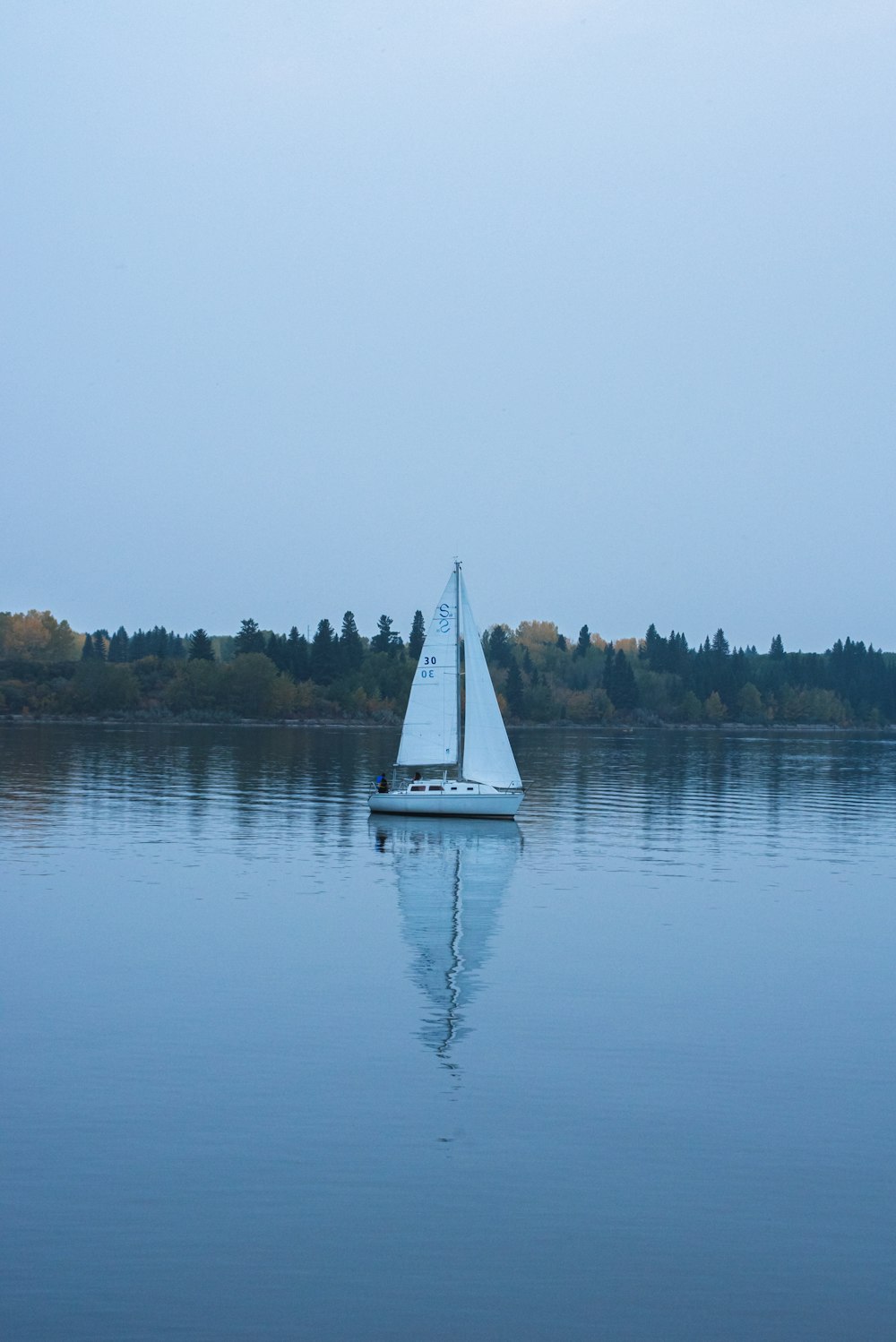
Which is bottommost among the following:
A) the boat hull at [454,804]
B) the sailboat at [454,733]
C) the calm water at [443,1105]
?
the calm water at [443,1105]

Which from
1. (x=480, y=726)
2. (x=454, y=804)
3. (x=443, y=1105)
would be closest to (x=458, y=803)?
(x=454, y=804)

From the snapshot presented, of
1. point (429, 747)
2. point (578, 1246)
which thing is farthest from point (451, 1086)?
point (429, 747)

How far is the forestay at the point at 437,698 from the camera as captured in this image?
70938 millimetres

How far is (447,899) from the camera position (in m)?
48.4

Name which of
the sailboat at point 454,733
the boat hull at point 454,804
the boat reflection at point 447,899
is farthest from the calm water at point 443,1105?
the sailboat at point 454,733

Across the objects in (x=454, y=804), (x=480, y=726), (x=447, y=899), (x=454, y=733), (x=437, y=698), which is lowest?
(x=447, y=899)

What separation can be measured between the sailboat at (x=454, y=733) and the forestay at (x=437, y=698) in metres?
0.05

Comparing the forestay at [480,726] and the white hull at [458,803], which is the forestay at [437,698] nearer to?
the forestay at [480,726]

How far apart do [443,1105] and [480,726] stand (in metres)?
48.9

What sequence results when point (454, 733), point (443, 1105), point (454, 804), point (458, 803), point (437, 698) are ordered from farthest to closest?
1. point (454, 804)
2. point (458, 803)
3. point (454, 733)
4. point (437, 698)
5. point (443, 1105)

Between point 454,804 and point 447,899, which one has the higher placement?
point 454,804

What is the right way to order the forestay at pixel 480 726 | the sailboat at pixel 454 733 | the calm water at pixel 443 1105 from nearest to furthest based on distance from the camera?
the calm water at pixel 443 1105 < the forestay at pixel 480 726 < the sailboat at pixel 454 733

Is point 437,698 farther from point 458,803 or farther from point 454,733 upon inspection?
point 458,803

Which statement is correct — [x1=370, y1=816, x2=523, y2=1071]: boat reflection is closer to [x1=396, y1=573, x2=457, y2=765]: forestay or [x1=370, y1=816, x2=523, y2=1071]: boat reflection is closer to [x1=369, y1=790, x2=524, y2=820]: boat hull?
[x1=369, y1=790, x2=524, y2=820]: boat hull
